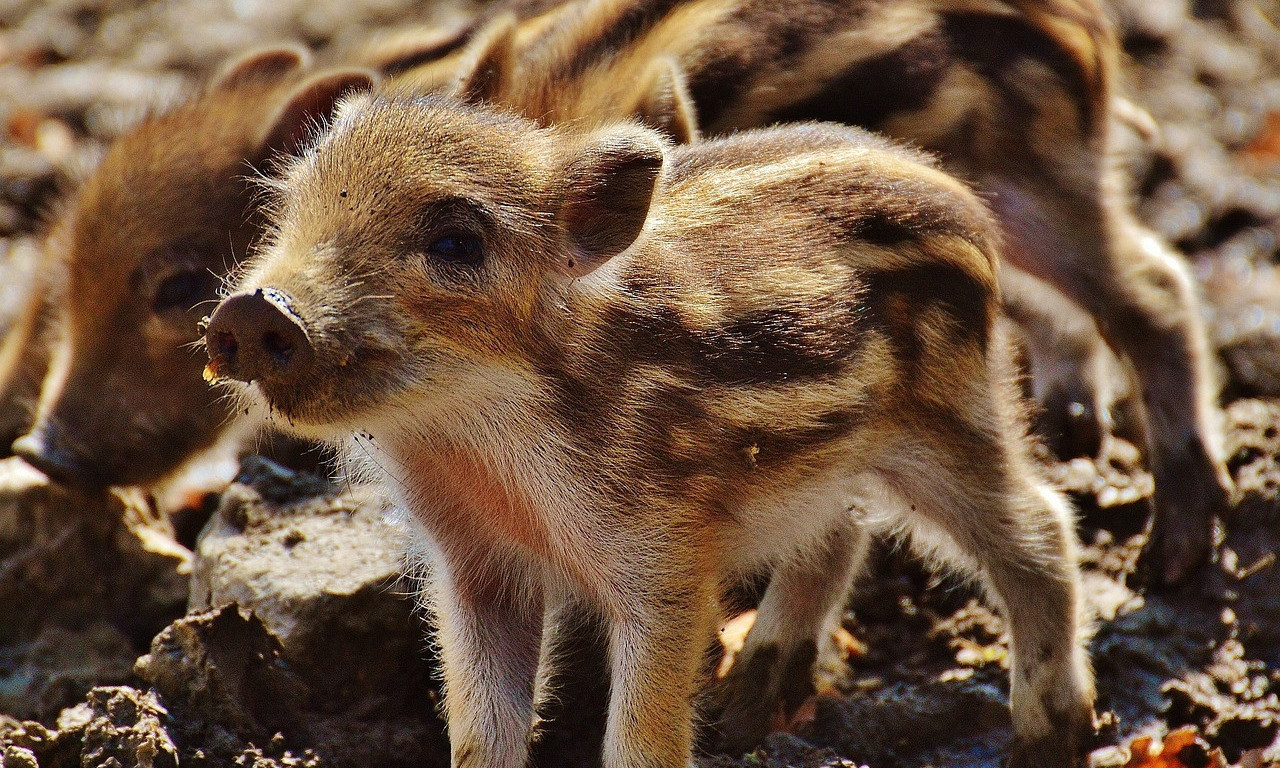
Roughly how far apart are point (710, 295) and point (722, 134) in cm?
111

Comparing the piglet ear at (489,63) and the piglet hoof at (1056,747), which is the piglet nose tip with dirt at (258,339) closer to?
the piglet ear at (489,63)

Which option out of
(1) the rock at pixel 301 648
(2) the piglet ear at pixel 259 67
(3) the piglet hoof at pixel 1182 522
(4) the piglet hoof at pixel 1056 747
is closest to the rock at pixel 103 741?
(1) the rock at pixel 301 648

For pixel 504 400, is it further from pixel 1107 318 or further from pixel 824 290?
pixel 1107 318

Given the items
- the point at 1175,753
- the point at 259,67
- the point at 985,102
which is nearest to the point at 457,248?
the point at 985,102

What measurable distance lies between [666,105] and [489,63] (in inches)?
20.0

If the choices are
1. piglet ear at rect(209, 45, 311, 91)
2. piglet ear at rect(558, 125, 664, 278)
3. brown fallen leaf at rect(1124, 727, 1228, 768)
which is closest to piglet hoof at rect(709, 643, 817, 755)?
brown fallen leaf at rect(1124, 727, 1228, 768)

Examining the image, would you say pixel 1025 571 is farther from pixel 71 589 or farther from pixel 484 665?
pixel 71 589

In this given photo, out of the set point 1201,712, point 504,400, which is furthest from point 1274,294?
point 504,400

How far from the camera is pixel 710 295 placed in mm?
3213

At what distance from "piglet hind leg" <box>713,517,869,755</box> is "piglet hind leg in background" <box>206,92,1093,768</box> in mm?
14

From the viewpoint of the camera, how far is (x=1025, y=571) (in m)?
3.63

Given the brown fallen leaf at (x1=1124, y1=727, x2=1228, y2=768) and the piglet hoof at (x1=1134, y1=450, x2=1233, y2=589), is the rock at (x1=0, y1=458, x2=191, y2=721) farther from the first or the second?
the piglet hoof at (x1=1134, y1=450, x2=1233, y2=589)

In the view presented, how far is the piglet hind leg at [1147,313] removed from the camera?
4301 mm

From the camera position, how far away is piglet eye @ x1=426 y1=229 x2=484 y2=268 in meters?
2.90
